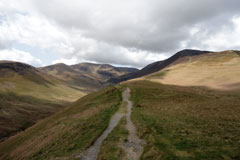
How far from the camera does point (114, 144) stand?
17.8 metres

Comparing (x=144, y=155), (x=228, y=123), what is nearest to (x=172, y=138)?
(x=144, y=155)

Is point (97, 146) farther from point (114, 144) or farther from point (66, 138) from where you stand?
point (66, 138)

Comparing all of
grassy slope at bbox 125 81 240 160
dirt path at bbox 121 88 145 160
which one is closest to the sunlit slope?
grassy slope at bbox 125 81 240 160

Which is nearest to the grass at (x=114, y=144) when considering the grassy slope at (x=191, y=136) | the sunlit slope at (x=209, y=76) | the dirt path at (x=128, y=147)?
the dirt path at (x=128, y=147)

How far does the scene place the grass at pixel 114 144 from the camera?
50.0 ft

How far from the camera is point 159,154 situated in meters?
14.5

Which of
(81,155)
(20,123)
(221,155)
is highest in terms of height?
(221,155)

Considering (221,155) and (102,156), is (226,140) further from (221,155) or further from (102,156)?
(102,156)

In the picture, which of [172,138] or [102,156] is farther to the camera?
[172,138]

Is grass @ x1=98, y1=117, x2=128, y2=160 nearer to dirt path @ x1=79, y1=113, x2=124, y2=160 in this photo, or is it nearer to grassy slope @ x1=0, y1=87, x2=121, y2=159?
dirt path @ x1=79, y1=113, x2=124, y2=160

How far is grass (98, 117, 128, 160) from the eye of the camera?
600 inches

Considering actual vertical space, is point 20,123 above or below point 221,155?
below

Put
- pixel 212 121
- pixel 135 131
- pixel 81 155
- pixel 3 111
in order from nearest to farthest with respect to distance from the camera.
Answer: pixel 81 155
pixel 135 131
pixel 212 121
pixel 3 111

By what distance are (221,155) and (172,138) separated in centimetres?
587
